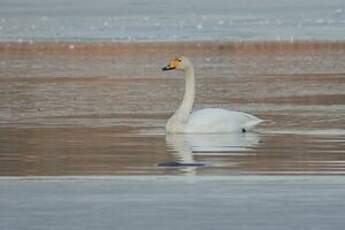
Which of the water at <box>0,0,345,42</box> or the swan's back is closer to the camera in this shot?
the swan's back

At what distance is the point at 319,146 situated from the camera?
1083 centimetres

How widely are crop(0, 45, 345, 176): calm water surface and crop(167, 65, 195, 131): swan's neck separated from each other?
0.21 meters

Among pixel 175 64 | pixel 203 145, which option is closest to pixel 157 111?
pixel 175 64

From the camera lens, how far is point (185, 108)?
13094 mm

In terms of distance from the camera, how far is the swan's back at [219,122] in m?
12.4

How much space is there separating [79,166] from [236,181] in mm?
1398

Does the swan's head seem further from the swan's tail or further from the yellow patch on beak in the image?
the swan's tail

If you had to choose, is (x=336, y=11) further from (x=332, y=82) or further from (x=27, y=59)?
(x=332, y=82)

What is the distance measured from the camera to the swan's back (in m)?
12.4

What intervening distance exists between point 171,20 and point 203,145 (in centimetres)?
1854

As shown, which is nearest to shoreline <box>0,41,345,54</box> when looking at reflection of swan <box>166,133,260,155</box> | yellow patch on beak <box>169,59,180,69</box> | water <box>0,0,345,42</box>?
water <box>0,0,345,42</box>

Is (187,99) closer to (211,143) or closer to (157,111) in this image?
(157,111)

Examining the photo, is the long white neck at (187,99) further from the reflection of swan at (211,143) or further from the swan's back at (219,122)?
the reflection of swan at (211,143)

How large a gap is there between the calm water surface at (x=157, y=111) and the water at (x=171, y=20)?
5.15ft
